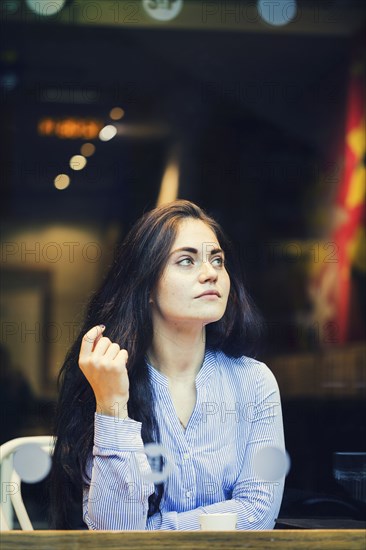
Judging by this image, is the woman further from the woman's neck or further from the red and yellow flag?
the red and yellow flag

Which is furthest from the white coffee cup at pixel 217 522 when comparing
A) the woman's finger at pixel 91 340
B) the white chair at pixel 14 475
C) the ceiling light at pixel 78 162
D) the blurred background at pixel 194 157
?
the ceiling light at pixel 78 162

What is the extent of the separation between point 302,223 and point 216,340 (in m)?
1.94

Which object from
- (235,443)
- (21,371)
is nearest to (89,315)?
(235,443)

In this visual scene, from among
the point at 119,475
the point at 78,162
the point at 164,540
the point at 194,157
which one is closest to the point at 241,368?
the point at 119,475

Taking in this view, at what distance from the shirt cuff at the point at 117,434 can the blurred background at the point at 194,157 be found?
1.47 m

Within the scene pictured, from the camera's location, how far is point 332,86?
357cm

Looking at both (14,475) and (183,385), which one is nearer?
(183,385)

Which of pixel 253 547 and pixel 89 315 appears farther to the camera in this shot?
pixel 89 315

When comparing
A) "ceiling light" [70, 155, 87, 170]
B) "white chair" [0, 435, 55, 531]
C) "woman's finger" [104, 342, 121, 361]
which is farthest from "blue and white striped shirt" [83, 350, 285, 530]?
"ceiling light" [70, 155, 87, 170]

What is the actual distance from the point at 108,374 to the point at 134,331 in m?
0.20

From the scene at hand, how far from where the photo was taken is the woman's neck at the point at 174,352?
5.79 ft

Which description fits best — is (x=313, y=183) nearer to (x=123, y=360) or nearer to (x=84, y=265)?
(x=84, y=265)

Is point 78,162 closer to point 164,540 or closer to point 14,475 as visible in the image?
point 14,475

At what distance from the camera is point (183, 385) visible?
178cm
